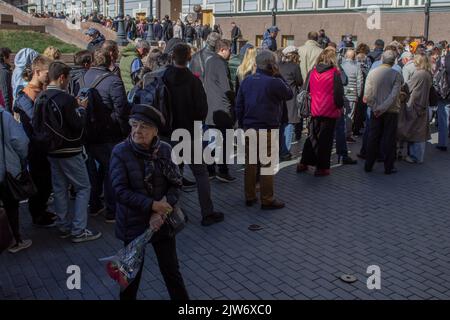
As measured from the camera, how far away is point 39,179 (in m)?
6.22

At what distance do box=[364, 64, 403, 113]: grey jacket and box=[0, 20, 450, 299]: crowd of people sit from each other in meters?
0.02

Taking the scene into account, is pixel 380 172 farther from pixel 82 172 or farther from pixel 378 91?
pixel 82 172

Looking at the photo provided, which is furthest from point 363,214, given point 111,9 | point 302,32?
point 111,9

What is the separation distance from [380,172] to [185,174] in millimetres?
3164

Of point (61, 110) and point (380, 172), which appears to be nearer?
point (61, 110)

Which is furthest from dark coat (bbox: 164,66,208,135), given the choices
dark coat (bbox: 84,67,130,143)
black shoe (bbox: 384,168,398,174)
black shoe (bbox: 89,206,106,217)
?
black shoe (bbox: 384,168,398,174)

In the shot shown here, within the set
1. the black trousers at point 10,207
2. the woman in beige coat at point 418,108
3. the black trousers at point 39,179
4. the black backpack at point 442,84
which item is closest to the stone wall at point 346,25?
the black backpack at point 442,84

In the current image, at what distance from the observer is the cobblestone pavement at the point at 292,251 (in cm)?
489

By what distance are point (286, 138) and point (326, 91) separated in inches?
64.6

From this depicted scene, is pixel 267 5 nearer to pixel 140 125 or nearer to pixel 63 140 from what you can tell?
pixel 63 140

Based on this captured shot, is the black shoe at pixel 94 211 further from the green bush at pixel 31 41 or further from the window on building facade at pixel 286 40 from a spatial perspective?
the window on building facade at pixel 286 40

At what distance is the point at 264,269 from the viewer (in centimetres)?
530

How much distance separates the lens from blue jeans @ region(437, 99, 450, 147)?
10289 mm

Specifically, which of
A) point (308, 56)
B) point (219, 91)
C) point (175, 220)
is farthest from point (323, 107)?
point (175, 220)
